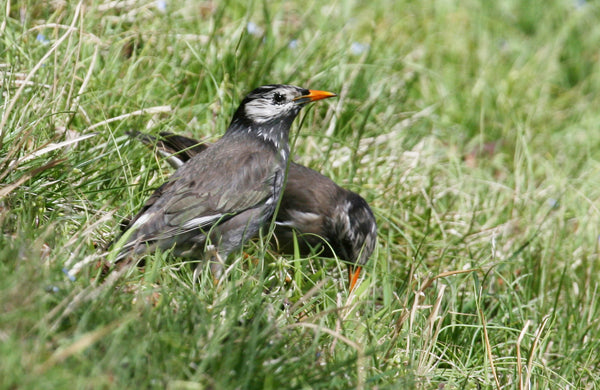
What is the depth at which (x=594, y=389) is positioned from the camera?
13.7ft

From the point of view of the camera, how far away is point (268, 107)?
16.1ft

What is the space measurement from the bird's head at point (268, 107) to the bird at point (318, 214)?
300 millimetres

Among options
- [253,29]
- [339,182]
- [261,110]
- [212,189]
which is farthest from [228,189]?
[253,29]

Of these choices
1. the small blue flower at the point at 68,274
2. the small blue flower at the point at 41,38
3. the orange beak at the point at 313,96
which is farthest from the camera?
the small blue flower at the point at 41,38

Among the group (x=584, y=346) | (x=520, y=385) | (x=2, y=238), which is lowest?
(x=584, y=346)

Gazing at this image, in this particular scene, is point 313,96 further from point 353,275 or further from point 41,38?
point 41,38

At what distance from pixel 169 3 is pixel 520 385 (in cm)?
362

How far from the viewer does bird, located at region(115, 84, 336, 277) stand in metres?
4.21

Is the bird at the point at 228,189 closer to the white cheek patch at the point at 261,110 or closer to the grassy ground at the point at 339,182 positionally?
the white cheek patch at the point at 261,110

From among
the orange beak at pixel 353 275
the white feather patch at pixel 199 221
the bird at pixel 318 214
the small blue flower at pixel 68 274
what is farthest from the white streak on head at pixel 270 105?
the small blue flower at pixel 68 274

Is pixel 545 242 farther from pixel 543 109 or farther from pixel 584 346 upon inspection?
pixel 543 109

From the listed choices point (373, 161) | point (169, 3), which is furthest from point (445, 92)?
point (169, 3)

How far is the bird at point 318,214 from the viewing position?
4883 millimetres

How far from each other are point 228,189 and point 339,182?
1125 mm
